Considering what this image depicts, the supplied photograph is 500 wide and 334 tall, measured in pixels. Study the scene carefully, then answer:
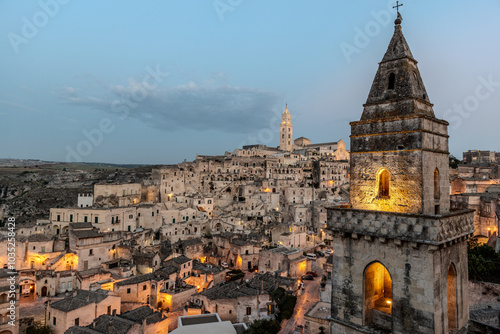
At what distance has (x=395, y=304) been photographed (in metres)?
8.35

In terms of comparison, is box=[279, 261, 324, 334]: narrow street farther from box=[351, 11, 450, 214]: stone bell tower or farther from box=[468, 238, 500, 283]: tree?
box=[351, 11, 450, 214]: stone bell tower

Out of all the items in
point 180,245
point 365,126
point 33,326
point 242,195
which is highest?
point 365,126

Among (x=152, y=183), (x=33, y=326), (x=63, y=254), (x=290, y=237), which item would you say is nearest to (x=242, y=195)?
(x=152, y=183)

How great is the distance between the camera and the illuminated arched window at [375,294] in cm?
913

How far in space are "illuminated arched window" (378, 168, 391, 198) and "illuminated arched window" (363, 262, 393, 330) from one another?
2281 mm

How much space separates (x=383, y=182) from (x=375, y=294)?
381cm

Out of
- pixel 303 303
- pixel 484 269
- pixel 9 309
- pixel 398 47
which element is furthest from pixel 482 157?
pixel 9 309

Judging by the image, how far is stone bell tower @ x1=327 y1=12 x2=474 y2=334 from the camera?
26.3ft

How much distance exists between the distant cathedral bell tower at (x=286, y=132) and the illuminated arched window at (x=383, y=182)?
8806 cm

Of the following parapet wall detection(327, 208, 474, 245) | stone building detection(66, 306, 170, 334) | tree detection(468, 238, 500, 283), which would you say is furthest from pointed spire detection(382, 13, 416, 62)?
tree detection(468, 238, 500, 283)

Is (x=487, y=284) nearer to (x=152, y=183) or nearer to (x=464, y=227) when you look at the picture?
(x=464, y=227)

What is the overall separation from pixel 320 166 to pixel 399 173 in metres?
67.3

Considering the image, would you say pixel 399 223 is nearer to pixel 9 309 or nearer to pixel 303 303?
pixel 303 303

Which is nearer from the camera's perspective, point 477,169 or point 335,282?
point 335,282
